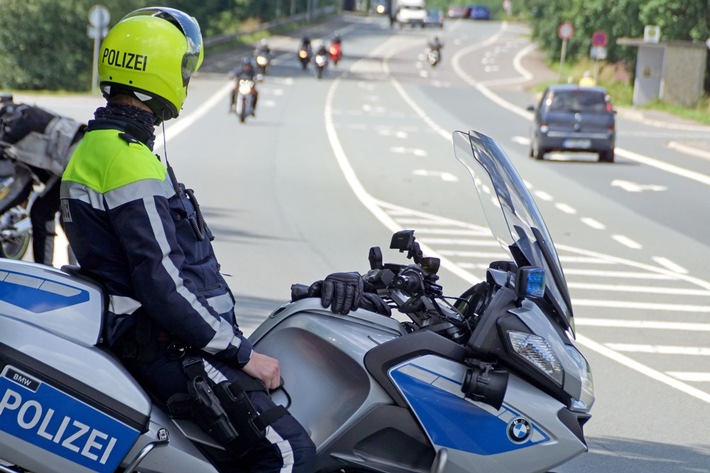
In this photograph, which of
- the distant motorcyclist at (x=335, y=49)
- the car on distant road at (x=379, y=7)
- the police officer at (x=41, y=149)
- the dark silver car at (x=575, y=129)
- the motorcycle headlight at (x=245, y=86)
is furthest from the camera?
the distant motorcyclist at (x=335, y=49)

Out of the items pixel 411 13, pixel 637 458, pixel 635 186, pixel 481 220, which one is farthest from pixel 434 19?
pixel 637 458

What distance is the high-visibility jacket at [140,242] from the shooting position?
3.75 metres

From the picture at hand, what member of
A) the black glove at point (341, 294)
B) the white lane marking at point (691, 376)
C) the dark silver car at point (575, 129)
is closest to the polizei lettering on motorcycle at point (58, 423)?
the black glove at point (341, 294)

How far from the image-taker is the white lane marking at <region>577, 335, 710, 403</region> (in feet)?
25.4

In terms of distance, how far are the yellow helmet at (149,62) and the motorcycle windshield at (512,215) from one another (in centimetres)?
111

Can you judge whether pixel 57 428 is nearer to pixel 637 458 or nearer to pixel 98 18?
pixel 637 458

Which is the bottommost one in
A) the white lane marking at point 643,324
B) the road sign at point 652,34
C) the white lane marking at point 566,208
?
the white lane marking at point 566,208

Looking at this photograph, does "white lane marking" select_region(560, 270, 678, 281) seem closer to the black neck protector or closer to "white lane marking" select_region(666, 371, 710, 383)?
"white lane marking" select_region(666, 371, 710, 383)

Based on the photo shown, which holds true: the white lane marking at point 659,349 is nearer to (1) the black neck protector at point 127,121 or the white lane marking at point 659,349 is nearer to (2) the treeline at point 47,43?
(1) the black neck protector at point 127,121

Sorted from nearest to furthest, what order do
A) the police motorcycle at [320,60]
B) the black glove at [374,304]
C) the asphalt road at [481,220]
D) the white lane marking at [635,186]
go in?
the black glove at [374,304], the asphalt road at [481,220], the white lane marking at [635,186], the police motorcycle at [320,60]

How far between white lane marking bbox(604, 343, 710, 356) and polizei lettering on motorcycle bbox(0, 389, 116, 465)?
567 centimetres

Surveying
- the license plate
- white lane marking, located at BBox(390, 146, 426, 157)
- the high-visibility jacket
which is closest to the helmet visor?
the high-visibility jacket

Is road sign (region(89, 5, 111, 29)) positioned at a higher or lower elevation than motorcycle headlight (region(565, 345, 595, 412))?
lower

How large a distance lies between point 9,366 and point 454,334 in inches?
54.8
